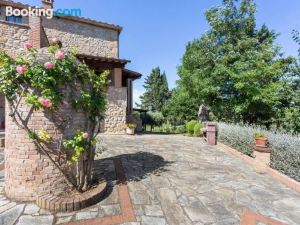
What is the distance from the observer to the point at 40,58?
404cm

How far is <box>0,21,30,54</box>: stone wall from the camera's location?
13062mm

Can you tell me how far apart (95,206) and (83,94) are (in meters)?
2.16

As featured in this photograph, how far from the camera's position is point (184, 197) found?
14.5 feet

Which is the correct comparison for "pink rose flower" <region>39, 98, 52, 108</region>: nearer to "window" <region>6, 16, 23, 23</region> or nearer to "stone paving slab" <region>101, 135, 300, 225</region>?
"stone paving slab" <region>101, 135, 300, 225</region>

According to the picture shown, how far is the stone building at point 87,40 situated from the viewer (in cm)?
1300

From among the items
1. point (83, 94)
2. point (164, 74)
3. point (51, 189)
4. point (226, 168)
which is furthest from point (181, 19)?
point (164, 74)

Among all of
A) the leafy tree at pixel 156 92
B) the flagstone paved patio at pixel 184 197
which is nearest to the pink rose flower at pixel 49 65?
the flagstone paved patio at pixel 184 197

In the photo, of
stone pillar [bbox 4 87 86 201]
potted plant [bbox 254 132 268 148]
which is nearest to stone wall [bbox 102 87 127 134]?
potted plant [bbox 254 132 268 148]

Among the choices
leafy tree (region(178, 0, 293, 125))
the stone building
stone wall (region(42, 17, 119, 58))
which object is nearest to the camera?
leafy tree (region(178, 0, 293, 125))

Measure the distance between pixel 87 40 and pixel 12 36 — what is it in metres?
5.23

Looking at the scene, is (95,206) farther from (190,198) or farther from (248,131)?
(248,131)

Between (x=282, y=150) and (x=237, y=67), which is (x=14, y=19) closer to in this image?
(x=237, y=67)

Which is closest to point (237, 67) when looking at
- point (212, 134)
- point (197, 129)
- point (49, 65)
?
point (212, 134)

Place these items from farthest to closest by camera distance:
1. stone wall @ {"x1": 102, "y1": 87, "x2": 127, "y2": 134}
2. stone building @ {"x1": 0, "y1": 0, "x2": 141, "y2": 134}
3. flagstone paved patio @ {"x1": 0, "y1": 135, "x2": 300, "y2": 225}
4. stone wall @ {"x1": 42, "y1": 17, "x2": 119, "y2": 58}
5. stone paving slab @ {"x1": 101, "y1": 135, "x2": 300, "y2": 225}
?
stone wall @ {"x1": 42, "y1": 17, "x2": 119, "y2": 58}
stone wall @ {"x1": 102, "y1": 87, "x2": 127, "y2": 134}
stone building @ {"x1": 0, "y1": 0, "x2": 141, "y2": 134}
stone paving slab @ {"x1": 101, "y1": 135, "x2": 300, "y2": 225}
flagstone paved patio @ {"x1": 0, "y1": 135, "x2": 300, "y2": 225}
